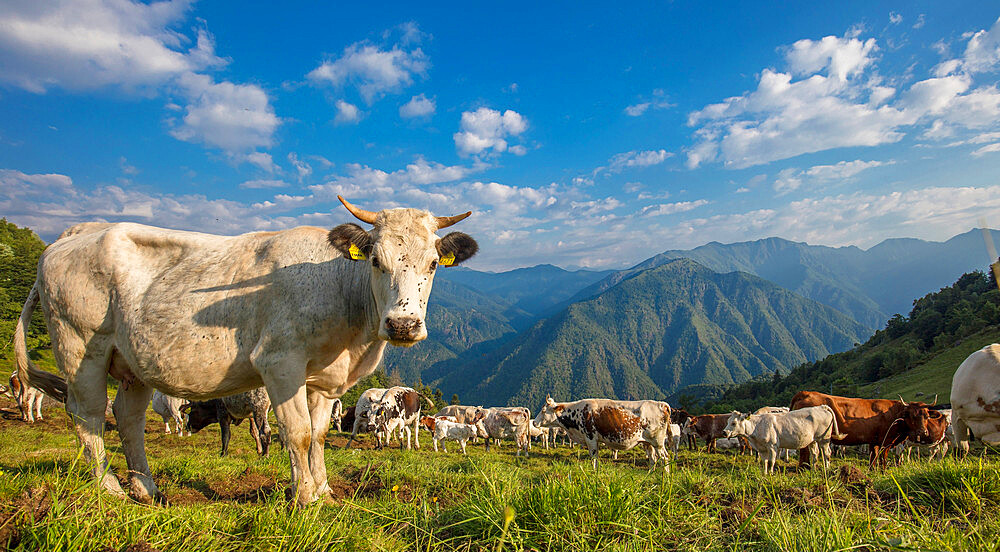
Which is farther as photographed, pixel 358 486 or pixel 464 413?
pixel 464 413

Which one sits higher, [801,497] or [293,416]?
[293,416]

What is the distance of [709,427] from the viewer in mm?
20828

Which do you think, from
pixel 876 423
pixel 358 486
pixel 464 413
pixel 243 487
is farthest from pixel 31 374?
pixel 464 413

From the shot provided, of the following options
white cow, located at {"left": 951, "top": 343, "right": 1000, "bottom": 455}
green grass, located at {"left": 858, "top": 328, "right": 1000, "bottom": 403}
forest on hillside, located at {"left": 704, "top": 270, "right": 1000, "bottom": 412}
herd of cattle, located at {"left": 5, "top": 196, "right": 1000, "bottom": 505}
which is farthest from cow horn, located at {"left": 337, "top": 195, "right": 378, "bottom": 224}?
forest on hillside, located at {"left": 704, "top": 270, "right": 1000, "bottom": 412}

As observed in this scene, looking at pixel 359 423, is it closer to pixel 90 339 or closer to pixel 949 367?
pixel 90 339

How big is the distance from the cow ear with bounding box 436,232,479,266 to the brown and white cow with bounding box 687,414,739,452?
19706mm

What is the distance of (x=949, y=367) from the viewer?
44.2 m

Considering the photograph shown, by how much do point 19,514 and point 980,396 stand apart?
47.6ft

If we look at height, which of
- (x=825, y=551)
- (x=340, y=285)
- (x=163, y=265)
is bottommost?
(x=825, y=551)

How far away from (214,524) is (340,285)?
2.68 metres

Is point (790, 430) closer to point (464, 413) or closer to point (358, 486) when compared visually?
point (358, 486)

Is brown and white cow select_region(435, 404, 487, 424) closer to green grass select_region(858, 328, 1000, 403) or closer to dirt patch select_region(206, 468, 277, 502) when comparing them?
dirt patch select_region(206, 468, 277, 502)

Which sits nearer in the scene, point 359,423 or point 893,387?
point 359,423

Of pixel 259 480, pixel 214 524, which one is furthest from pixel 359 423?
pixel 214 524
